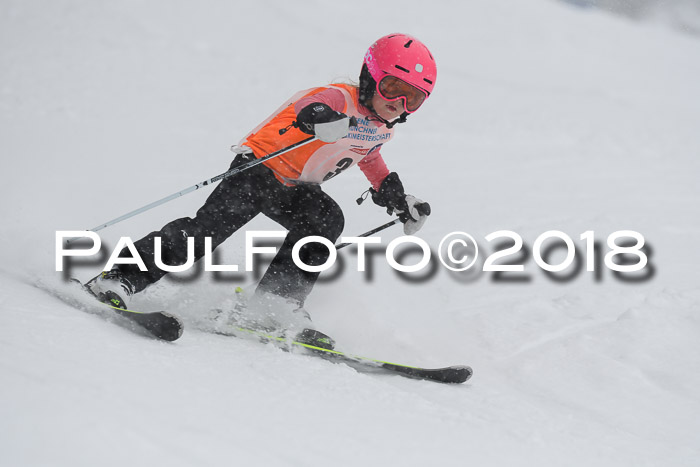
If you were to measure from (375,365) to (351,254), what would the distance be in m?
2.13

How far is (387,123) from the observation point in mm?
3480

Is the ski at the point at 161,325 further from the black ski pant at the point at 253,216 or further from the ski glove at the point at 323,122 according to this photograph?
the ski glove at the point at 323,122

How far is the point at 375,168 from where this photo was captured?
384 centimetres

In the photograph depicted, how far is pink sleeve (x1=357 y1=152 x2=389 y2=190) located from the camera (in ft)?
12.5

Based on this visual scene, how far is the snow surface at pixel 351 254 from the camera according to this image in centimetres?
189

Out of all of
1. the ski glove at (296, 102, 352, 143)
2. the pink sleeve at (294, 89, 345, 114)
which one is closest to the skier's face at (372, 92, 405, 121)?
the pink sleeve at (294, 89, 345, 114)

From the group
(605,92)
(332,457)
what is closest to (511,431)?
(332,457)

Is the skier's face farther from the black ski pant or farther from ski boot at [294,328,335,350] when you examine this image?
ski boot at [294,328,335,350]

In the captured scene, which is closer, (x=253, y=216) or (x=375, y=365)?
(x=375, y=365)

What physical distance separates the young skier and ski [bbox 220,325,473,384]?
23cm

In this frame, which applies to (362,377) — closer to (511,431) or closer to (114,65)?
(511,431)
